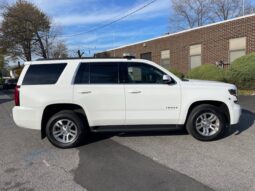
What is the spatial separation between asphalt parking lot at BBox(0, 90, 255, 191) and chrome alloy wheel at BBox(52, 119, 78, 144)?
26 cm

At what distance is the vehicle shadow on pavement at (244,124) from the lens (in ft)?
22.8

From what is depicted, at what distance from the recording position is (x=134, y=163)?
5031 mm

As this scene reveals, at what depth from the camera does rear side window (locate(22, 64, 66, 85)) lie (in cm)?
610

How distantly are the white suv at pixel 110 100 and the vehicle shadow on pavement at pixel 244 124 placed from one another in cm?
86

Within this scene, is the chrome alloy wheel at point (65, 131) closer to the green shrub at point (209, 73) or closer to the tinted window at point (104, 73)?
the tinted window at point (104, 73)

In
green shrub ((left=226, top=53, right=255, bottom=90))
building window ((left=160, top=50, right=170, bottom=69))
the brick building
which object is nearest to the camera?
green shrub ((left=226, top=53, right=255, bottom=90))

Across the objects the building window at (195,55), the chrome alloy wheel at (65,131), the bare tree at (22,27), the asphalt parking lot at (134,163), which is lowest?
the asphalt parking lot at (134,163)

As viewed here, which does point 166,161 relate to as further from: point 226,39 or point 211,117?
point 226,39

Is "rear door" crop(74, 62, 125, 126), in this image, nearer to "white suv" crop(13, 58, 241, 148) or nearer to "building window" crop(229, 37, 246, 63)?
"white suv" crop(13, 58, 241, 148)

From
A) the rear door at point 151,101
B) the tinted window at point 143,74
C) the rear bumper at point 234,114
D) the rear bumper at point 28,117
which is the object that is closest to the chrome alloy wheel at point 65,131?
the rear bumper at point 28,117

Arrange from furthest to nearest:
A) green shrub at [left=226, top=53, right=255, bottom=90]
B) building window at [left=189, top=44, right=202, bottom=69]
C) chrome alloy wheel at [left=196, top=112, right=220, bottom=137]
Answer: building window at [left=189, top=44, right=202, bottom=69] → green shrub at [left=226, top=53, right=255, bottom=90] → chrome alloy wheel at [left=196, top=112, right=220, bottom=137]

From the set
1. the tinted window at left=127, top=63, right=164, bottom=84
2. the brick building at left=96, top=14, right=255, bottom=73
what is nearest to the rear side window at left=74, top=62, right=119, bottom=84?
the tinted window at left=127, top=63, right=164, bottom=84

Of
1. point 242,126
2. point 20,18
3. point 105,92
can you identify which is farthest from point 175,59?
point 20,18

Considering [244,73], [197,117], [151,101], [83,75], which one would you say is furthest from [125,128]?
[244,73]
